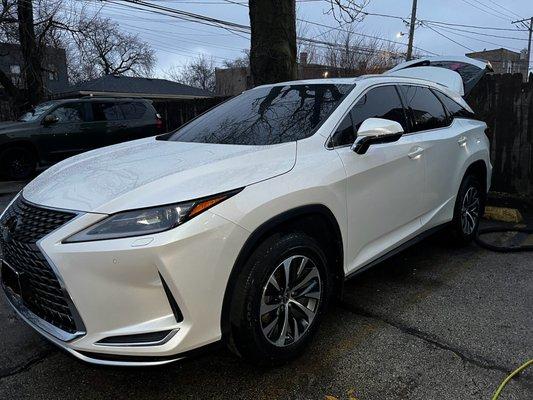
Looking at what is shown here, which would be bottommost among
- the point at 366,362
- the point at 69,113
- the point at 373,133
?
the point at 366,362

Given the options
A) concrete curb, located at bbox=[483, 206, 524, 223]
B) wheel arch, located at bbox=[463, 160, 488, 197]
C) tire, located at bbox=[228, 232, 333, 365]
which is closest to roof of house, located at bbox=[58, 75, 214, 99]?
concrete curb, located at bbox=[483, 206, 524, 223]

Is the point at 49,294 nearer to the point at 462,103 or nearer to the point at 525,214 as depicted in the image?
the point at 462,103

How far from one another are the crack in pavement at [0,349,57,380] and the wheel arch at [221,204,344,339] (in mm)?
1351

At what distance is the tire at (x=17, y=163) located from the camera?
10031mm

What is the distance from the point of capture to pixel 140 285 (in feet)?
6.97

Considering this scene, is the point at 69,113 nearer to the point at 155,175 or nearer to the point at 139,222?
the point at 155,175

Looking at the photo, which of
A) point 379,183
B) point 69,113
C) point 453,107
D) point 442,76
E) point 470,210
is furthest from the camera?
point 69,113

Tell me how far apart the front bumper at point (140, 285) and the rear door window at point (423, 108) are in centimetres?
243

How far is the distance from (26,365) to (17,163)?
8.59 metres

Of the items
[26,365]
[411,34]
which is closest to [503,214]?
[26,365]

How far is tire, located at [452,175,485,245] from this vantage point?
4539 mm

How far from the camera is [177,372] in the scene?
2.75 metres

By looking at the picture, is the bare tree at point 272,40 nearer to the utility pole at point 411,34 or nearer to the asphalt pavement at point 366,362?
the asphalt pavement at point 366,362

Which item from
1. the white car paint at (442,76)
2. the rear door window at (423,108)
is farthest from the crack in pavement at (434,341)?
the white car paint at (442,76)
